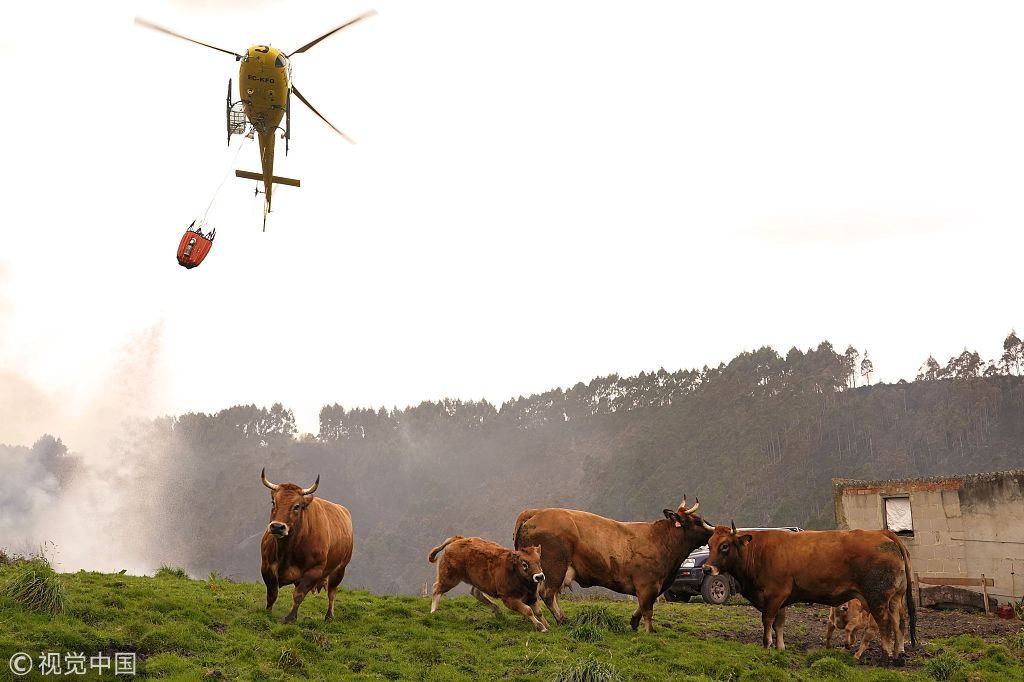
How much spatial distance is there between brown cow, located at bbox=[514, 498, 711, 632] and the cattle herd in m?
0.02

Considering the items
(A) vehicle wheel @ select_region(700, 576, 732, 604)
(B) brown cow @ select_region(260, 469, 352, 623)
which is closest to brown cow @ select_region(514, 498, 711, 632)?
(B) brown cow @ select_region(260, 469, 352, 623)

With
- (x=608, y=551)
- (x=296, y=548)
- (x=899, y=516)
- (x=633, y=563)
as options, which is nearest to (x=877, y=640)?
(x=633, y=563)

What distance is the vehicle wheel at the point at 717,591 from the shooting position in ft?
74.2

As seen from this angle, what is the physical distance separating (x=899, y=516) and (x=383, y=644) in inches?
715

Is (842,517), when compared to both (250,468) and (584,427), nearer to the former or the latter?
(584,427)

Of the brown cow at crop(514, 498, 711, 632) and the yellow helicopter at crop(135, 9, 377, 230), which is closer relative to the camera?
the brown cow at crop(514, 498, 711, 632)

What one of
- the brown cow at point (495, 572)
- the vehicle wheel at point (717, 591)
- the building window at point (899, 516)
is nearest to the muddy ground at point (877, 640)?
the vehicle wheel at point (717, 591)

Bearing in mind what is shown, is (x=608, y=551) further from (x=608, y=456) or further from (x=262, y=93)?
(x=608, y=456)

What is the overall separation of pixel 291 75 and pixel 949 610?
27.3 metres

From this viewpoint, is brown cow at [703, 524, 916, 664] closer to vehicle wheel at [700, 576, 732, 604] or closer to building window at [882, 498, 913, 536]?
vehicle wheel at [700, 576, 732, 604]

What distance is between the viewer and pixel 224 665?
1162 centimetres

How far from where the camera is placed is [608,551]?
16.7m

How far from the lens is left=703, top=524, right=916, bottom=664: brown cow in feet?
47.6

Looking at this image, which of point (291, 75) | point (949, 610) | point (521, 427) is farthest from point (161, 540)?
point (949, 610)
